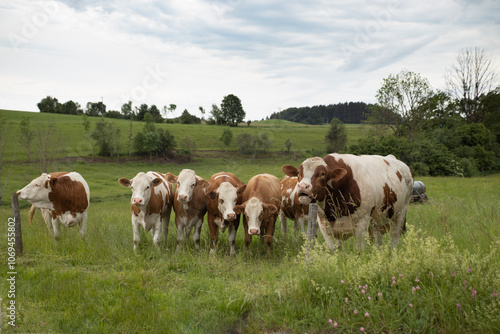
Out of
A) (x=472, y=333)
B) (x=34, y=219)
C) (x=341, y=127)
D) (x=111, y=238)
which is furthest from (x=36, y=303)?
(x=341, y=127)

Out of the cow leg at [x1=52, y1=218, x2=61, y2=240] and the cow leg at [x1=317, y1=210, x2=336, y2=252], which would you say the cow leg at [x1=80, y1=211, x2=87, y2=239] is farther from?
the cow leg at [x1=317, y1=210, x2=336, y2=252]

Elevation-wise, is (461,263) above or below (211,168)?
above

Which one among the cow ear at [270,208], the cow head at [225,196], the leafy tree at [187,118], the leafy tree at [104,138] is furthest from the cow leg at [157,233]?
the leafy tree at [187,118]

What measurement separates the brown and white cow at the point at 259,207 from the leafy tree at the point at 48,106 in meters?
98.0

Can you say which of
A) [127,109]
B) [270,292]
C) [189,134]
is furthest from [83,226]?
[127,109]

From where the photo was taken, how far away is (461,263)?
14.2 feet

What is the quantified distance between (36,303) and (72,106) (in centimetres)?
9890

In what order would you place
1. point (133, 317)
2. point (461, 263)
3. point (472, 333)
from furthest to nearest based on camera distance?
point (133, 317) < point (461, 263) < point (472, 333)

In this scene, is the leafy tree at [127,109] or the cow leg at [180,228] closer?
the cow leg at [180,228]

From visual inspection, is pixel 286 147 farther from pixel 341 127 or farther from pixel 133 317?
pixel 133 317

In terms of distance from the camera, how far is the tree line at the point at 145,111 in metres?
84.5

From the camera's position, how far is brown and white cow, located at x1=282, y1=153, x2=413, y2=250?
5.75 meters

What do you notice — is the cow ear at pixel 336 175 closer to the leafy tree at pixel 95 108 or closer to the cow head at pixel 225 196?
the cow head at pixel 225 196

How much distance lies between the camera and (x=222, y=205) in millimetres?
8016
